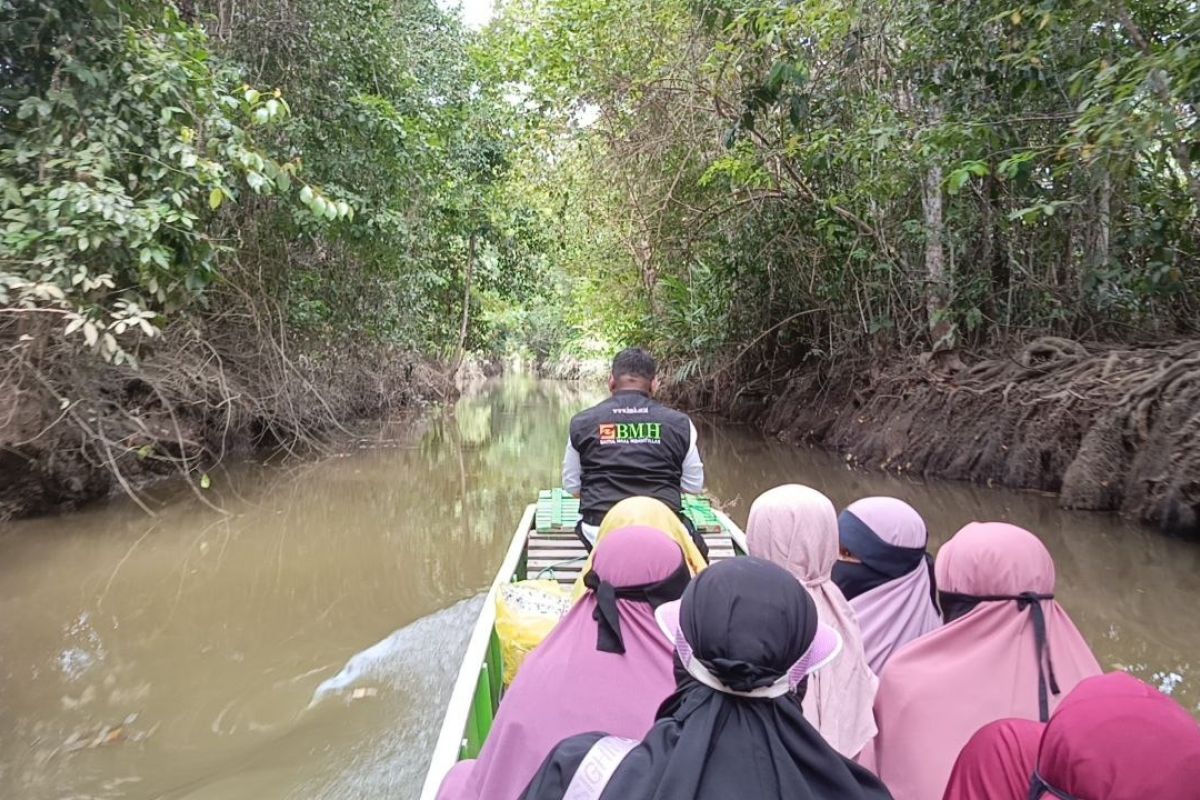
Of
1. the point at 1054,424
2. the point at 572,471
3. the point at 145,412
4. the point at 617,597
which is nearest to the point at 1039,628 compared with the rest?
the point at 617,597

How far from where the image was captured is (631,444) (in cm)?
370

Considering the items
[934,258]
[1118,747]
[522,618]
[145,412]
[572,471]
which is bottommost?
[145,412]

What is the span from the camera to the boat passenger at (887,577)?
235 centimetres

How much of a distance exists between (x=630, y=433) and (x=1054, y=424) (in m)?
6.36

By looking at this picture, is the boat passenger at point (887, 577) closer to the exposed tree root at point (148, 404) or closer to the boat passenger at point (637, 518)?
the boat passenger at point (637, 518)

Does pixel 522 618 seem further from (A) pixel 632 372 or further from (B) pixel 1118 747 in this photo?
(B) pixel 1118 747

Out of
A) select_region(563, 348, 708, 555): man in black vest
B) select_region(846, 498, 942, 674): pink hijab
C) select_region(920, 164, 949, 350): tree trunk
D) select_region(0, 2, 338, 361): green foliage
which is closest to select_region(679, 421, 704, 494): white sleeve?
select_region(563, 348, 708, 555): man in black vest

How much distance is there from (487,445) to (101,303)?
362 inches

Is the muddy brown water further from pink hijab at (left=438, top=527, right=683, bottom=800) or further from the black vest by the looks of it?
pink hijab at (left=438, top=527, right=683, bottom=800)

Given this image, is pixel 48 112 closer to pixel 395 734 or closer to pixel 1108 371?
pixel 395 734

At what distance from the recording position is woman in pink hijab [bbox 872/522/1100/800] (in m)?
1.75

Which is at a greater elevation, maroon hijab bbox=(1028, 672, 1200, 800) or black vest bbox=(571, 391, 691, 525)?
maroon hijab bbox=(1028, 672, 1200, 800)

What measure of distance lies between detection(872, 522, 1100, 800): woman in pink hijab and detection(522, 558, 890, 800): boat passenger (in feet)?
2.18

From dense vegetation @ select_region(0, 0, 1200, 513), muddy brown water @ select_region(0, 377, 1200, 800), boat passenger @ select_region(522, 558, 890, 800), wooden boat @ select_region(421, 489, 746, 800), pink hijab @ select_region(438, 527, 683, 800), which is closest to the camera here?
boat passenger @ select_region(522, 558, 890, 800)
